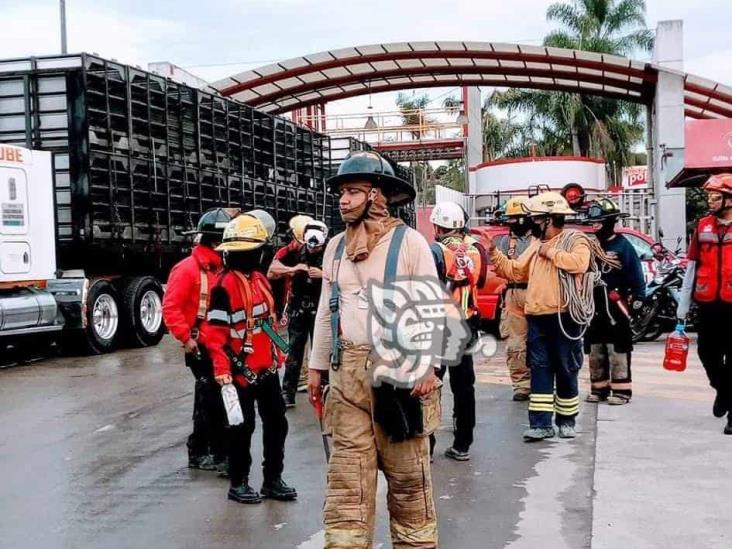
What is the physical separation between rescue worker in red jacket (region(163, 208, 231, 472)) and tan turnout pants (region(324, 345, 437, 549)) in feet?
5.14

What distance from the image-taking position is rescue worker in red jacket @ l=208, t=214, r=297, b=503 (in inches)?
199

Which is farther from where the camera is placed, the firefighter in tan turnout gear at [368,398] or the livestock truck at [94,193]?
the livestock truck at [94,193]

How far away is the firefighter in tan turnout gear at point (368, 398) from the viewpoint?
12.1ft

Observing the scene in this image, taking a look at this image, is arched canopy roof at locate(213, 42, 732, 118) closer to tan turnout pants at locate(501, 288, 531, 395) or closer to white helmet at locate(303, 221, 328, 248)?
tan turnout pants at locate(501, 288, 531, 395)

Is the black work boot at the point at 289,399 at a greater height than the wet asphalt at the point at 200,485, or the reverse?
the black work boot at the point at 289,399

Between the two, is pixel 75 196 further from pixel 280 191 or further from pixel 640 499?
pixel 640 499

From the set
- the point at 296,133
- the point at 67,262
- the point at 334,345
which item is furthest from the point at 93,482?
the point at 296,133

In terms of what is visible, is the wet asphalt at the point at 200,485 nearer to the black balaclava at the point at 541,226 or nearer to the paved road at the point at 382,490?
the paved road at the point at 382,490

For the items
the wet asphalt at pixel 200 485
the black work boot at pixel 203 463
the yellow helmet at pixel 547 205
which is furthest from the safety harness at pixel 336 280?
the yellow helmet at pixel 547 205

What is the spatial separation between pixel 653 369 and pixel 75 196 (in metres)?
7.65

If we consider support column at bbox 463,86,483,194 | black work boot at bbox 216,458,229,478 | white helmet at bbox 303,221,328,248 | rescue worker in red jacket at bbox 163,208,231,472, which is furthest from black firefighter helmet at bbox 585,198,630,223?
support column at bbox 463,86,483,194

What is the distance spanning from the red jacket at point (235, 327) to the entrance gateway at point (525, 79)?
58.7ft

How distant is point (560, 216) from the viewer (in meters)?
6.50

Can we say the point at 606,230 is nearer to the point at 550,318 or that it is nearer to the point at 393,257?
the point at 550,318
